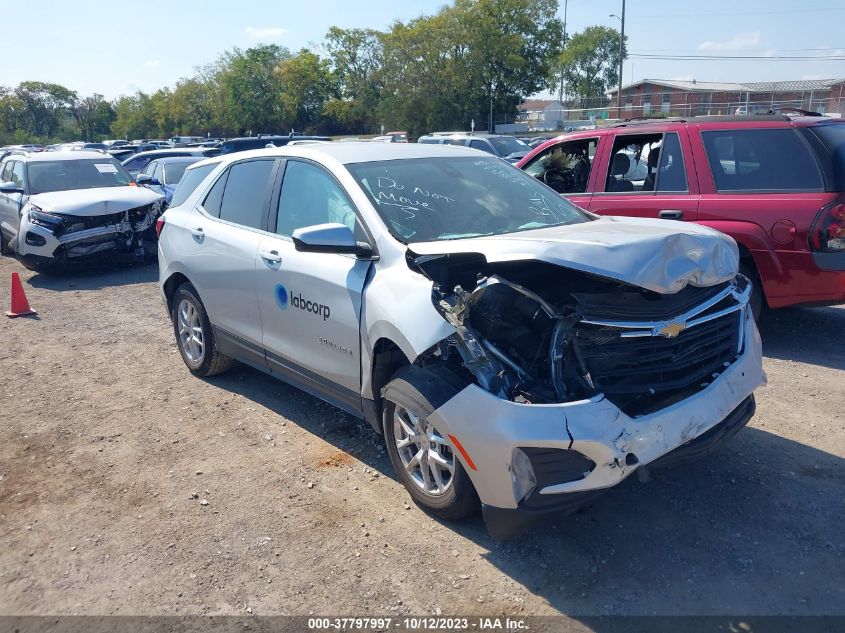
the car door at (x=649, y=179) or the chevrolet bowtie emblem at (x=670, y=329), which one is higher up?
the car door at (x=649, y=179)

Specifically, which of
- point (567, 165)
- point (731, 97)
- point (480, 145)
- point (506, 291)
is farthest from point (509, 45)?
point (506, 291)

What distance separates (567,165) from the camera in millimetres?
7773

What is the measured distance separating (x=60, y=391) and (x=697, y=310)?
5.12 metres

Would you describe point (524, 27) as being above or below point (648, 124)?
above

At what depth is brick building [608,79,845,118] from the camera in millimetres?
38472

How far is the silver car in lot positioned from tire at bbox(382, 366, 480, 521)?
0.03 ft

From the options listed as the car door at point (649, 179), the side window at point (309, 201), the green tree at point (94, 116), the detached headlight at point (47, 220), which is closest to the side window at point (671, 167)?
the car door at point (649, 179)

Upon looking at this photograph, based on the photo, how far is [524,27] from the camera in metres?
59.2

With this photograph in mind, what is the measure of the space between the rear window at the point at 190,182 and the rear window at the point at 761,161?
4.46 metres

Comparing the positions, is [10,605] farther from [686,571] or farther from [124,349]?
[124,349]

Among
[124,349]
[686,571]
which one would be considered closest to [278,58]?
[124,349]

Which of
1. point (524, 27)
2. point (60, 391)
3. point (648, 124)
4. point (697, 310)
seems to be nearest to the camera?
point (697, 310)

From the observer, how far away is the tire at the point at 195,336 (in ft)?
18.9

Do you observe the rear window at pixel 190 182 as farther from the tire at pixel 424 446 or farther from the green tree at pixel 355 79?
the green tree at pixel 355 79
